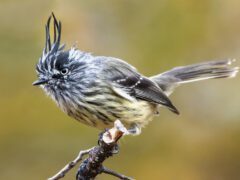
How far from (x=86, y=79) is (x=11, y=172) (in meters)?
2.00

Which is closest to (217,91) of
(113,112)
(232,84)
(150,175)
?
(232,84)

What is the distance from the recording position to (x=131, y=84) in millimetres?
9844

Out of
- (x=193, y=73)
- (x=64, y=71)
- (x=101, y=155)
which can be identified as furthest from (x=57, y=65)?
(x=193, y=73)

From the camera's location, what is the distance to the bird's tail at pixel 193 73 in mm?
10648

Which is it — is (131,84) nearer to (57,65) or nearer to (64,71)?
(64,71)

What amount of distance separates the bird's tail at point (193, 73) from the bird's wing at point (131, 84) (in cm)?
56

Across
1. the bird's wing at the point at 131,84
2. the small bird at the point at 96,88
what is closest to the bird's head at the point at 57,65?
the small bird at the point at 96,88

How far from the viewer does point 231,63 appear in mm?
10844

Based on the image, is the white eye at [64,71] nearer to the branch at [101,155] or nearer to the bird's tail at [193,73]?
the bird's tail at [193,73]

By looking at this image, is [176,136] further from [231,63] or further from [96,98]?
[96,98]

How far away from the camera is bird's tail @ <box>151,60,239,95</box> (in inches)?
419

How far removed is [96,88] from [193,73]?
174 centimetres

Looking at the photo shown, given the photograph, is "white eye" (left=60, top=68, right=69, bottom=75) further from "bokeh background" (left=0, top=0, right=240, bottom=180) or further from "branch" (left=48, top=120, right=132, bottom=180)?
"branch" (left=48, top=120, right=132, bottom=180)

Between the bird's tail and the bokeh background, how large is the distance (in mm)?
303
